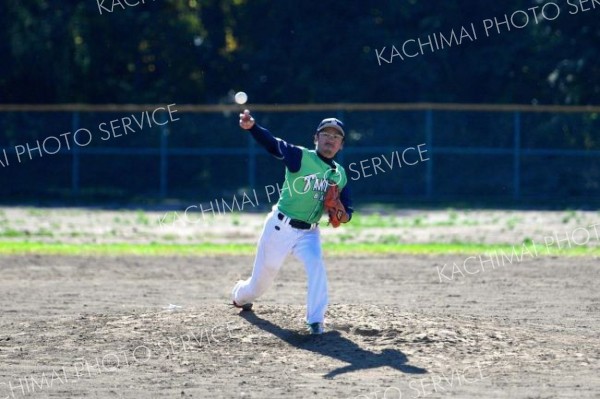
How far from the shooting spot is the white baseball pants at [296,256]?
979cm

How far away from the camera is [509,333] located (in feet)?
33.5

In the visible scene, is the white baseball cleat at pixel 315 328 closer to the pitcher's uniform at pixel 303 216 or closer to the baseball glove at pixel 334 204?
the pitcher's uniform at pixel 303 216

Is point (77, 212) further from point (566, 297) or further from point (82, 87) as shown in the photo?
point (566, 297)

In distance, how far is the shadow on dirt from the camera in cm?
884

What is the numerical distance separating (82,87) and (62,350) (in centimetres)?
2437

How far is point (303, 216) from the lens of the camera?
10070mm

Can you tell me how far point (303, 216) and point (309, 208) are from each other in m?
0.10

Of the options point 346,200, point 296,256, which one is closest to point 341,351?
point 296,256

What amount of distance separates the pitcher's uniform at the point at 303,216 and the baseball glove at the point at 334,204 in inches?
3.7

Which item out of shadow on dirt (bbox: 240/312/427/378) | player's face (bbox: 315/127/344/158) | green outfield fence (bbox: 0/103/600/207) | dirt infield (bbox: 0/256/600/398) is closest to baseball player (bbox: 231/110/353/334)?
player's face (bbox: 315/127/344/158)

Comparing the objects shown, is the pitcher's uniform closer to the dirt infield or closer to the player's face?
the player's face

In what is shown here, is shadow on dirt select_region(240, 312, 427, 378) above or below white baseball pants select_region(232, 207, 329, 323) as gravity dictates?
below

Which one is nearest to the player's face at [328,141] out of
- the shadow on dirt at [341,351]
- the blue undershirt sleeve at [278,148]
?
the blue undershirt sleeve at [278,148]

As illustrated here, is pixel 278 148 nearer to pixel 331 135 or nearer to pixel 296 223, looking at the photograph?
pixel 331 135
